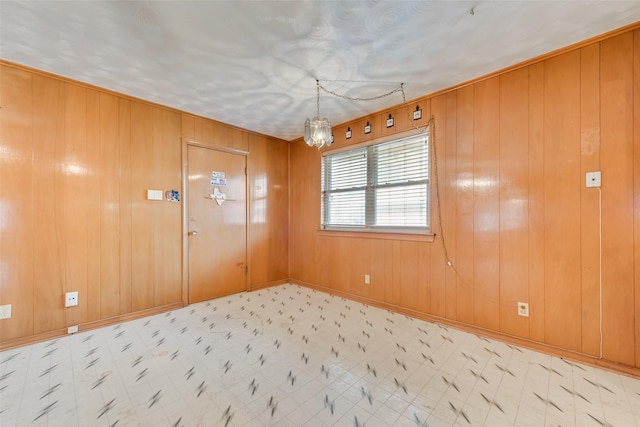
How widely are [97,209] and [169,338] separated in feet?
5.09

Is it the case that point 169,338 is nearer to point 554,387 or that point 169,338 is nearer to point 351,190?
point 351,190

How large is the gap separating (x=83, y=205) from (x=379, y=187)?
3.28 m

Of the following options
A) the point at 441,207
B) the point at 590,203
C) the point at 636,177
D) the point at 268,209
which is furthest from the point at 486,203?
the point at 268,209

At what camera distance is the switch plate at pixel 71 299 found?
2.57m

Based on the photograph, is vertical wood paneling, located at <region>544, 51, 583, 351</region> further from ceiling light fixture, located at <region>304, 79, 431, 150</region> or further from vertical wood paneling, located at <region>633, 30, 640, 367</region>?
ceiling light fixture, located at <region>304, 79, 431, 150</region>

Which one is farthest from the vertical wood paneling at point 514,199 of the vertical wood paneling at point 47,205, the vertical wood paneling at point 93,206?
the vertical wood paneling at point 47,205

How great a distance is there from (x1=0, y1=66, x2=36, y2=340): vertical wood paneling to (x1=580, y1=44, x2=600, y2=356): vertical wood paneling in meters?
4.74

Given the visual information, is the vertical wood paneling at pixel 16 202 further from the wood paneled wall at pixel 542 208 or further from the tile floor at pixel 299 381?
the wood paneled wall at pixel 542 208

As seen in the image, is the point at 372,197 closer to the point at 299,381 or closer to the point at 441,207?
the point at 441,207

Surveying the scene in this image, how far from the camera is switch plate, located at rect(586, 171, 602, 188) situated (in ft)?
6.67

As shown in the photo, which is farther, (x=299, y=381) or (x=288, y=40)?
(x=288, y=40)

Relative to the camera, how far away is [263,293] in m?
3.98

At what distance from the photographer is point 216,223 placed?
3.75 metres

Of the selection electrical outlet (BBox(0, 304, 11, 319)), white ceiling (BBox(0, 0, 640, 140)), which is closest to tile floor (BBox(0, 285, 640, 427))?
electrical outlet (BBox(0, 304, 11, 319))
